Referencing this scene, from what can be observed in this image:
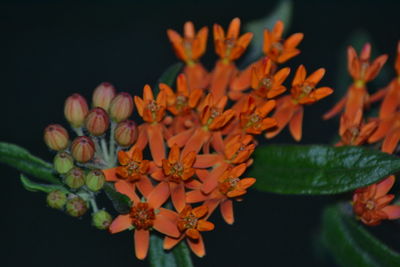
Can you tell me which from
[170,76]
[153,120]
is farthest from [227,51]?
[153,120]

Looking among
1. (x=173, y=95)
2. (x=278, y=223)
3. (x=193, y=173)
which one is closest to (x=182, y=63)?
(x=173, y=95)

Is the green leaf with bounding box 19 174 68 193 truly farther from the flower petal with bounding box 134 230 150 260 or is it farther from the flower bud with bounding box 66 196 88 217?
the flower petal with bounding box 134 230 150 260

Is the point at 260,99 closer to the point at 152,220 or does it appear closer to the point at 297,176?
the point at 297,176

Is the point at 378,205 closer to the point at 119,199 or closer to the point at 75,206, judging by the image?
the point at 119,199

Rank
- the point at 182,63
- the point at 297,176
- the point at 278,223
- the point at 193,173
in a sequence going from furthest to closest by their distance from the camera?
the point at 278,223 < the point at 182,63 < the point at 297,176 < the point at 193,173

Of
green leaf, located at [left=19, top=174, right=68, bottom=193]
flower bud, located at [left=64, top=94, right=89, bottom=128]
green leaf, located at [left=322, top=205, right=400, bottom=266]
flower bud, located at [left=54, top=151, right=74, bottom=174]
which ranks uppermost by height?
flower bud, located at [left=64, top=94, right=89, bottom=128]

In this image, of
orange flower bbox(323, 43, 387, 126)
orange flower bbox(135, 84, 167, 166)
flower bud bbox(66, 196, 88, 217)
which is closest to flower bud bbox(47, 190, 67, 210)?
flower bud bbox(66, 196, 88, 217)

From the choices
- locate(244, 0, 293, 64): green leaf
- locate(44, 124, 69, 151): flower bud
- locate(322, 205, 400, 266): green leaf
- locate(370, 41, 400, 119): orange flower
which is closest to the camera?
locate(44, 124, 69, 151): flower bud
